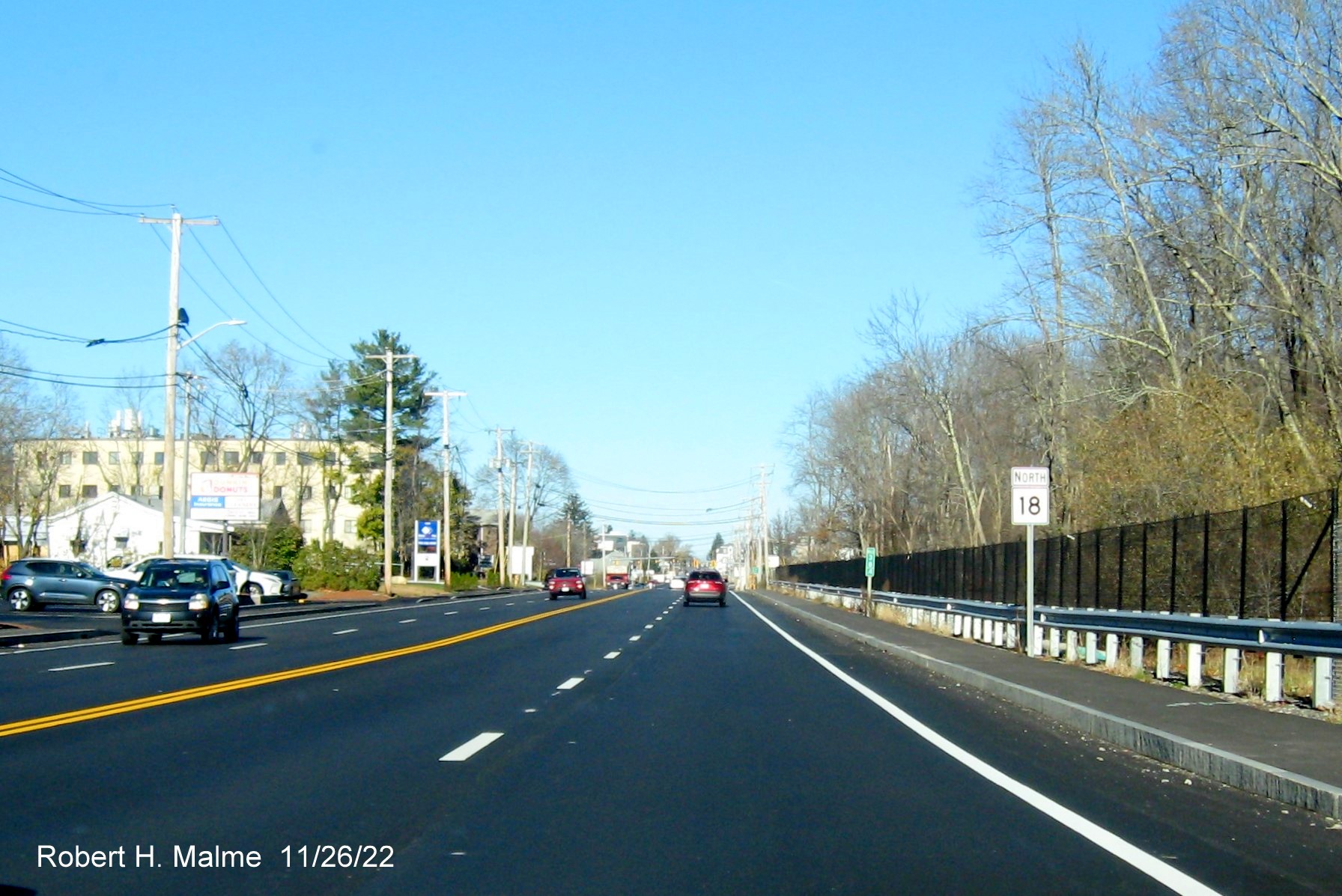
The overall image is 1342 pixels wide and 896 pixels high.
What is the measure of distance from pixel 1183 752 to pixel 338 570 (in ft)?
232

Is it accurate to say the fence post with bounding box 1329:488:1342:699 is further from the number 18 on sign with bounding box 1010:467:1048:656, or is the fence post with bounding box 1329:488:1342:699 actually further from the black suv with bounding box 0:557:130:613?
the black suv with bounding box 0:557:130:613

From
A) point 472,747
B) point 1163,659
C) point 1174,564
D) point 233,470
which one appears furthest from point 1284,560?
point 233,470

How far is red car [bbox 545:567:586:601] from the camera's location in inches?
2916

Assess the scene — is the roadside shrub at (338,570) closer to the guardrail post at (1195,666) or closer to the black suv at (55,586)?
the black suv at (55,586)

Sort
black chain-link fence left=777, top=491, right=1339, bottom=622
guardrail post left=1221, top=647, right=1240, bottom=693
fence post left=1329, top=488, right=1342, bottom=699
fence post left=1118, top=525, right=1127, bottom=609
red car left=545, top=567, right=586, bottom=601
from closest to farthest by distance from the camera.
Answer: fence post left=1329, top=488, right=1342, bottom=699
guardrail post left=1221, top=647, right=1240, bottom=693
black chain-link fence left=777, top=491, right=1339, bottom=622
fence post left=1118, top=525, right=1127, bottom=609
red car left=545, top=567, right=586, bottom=601

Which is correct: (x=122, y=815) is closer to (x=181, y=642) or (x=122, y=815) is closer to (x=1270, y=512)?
(x=1270, y=512)

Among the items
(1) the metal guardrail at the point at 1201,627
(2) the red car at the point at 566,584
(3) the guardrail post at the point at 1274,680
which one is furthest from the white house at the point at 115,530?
(3) the guardrail post at the point at 1274,680

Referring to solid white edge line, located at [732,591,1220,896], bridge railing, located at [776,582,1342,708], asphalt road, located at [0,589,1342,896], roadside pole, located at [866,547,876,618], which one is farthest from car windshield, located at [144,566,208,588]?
roadside pole, located at [866,547,876,618]

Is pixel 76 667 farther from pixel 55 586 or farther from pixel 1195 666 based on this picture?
pixel 55 586

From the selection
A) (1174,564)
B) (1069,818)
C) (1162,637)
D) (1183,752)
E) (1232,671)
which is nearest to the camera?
(1069,818)

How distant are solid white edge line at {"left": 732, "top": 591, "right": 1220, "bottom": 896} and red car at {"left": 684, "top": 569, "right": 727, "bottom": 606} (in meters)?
47.3

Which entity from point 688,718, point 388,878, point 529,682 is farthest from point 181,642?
point 388,878

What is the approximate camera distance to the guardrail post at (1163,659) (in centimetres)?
1959

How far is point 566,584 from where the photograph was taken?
246 ft
